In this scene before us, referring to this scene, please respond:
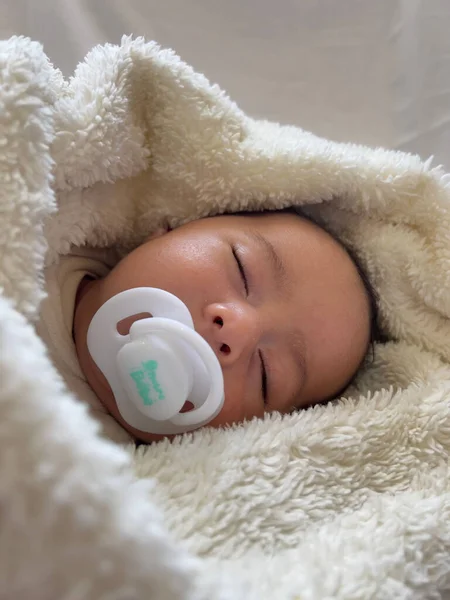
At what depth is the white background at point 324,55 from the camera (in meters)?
1.29

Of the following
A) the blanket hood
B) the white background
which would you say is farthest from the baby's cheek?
the white background

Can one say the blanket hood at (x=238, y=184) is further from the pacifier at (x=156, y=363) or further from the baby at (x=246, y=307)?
the pacifier at (x=156, y=363)

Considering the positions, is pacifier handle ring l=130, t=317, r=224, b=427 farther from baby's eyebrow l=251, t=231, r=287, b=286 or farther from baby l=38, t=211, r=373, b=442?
baby's eyebrow l=251, t=231, r=287, b=286

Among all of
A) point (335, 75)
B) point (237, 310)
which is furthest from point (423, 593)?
point (335, 75)

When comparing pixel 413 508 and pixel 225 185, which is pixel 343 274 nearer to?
pixel 225 185

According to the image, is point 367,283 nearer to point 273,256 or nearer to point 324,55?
point 273,256

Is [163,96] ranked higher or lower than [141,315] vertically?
higher

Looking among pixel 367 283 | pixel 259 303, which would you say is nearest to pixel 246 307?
pixel 259 303

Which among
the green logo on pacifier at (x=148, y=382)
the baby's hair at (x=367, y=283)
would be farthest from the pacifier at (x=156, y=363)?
the baby's hair at (x=367, y=283)

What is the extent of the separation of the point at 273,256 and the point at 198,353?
203 millimetres

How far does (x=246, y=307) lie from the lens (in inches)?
32.4

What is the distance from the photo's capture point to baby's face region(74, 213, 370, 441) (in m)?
0.81

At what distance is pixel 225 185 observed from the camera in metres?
0.95

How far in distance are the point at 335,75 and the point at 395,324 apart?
63 cm
